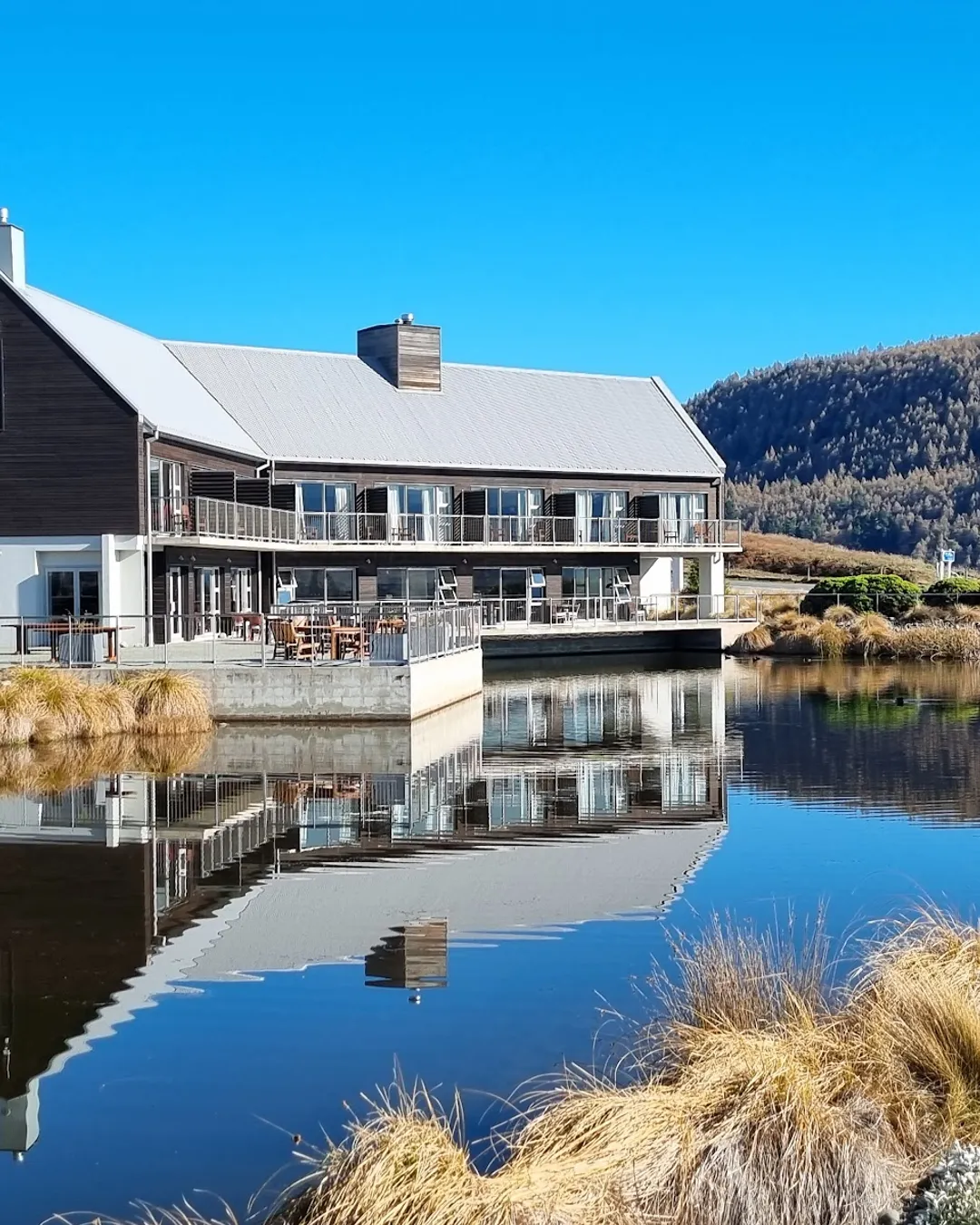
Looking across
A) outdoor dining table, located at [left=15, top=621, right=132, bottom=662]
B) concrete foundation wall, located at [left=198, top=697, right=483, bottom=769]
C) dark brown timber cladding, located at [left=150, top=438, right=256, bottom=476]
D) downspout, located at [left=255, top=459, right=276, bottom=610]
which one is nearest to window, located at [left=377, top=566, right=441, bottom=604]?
downspout, located at [left=255, top=459, right=276, bottom=610]

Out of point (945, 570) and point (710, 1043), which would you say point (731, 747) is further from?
point (945, 570)

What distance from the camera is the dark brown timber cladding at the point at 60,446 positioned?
32688mm

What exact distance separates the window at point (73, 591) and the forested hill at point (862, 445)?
8598 centimetres

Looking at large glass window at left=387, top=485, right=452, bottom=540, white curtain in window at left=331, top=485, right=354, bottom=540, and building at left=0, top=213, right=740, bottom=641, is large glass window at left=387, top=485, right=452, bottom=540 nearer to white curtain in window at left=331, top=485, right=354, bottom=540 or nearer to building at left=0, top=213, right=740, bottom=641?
building at left=0, top=213, right=740, bottom=641

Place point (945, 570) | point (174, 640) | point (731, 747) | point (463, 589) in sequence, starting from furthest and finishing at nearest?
point (945, 570) < point (463, 589) < point (174, 640) < point (731, 747)

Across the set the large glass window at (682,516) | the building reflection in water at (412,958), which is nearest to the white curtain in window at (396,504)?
the large glass window at (682,516)

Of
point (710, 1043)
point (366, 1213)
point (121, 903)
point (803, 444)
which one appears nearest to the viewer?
point (366, 1213)

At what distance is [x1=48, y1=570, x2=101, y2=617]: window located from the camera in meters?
32.8

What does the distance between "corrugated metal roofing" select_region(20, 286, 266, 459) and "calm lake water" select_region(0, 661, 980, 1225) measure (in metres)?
11.5

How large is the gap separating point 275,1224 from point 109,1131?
1.81 m

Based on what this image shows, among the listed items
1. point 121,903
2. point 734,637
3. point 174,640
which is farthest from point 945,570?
point 121,903

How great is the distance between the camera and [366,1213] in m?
6.15

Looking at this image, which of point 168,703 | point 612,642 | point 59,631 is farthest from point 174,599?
point 612,642

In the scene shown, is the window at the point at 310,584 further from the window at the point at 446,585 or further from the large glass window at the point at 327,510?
the window at the point at 446,585
